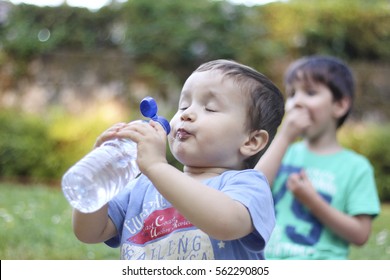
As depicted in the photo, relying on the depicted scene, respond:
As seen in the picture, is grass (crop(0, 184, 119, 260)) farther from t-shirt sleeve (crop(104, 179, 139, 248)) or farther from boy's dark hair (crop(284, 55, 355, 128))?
t-shirt sleeve (crop(104, 179, 139, 248))

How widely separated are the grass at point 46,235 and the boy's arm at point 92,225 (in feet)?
6.22

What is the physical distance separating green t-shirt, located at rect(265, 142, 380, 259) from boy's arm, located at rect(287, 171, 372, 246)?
2.7 inches

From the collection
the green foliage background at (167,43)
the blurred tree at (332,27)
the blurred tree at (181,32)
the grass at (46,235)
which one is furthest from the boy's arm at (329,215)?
the blurred tree at (332,27)

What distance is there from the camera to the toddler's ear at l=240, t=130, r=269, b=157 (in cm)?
212

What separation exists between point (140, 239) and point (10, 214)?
3.80 m

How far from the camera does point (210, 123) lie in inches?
79.9

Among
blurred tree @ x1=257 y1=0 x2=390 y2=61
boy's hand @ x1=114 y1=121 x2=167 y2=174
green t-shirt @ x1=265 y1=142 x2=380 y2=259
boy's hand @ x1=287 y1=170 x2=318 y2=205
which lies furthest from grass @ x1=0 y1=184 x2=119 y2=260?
blurred tree @ x1=257 y1=0 x2=390 y2=61

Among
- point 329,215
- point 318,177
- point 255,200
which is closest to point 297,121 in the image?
point 318,177

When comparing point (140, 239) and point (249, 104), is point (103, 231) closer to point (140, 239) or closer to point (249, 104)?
point (140, 239)

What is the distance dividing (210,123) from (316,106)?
6.16 ft

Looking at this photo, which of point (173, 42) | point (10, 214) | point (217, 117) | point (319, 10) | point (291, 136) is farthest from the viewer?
point (319, 10)

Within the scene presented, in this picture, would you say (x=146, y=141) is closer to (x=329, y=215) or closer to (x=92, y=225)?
(x=92, y=225)

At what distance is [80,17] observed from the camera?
10320mm

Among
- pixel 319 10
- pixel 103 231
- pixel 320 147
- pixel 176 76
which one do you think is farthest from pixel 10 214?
pixel 319 10
